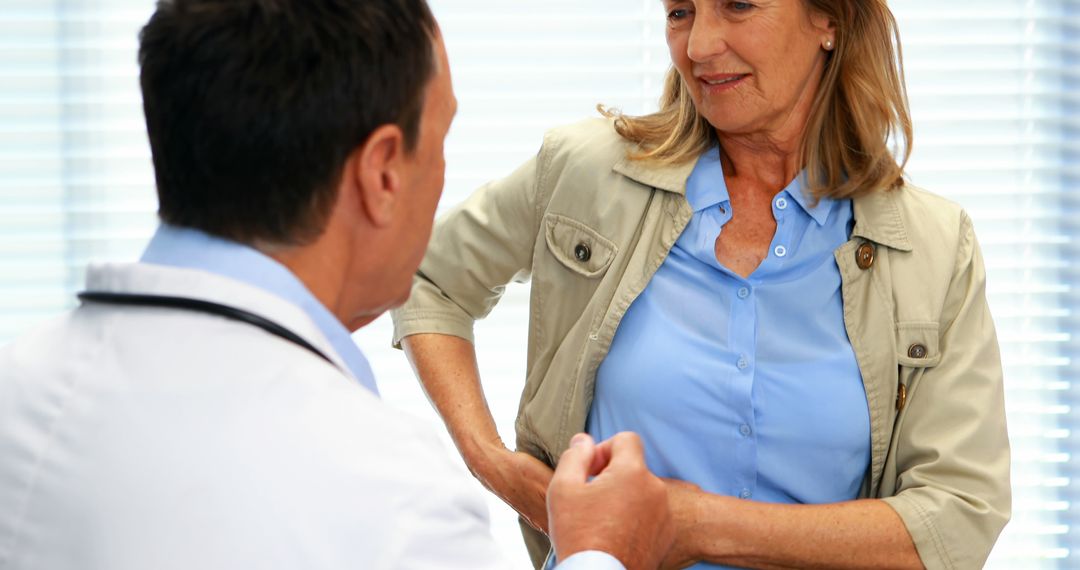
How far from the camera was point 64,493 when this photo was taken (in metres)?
0.83

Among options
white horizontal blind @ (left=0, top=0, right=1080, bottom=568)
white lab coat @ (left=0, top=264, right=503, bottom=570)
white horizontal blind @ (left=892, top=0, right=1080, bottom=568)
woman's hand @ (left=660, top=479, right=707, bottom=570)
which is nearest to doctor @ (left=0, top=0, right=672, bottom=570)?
white lab coat @ (left=0, top=264, right=503, bottom=570)

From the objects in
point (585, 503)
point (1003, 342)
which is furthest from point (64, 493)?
point (1003, 342)

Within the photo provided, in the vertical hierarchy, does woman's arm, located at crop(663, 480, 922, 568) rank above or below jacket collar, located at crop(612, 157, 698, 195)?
below

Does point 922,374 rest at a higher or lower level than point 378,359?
higher

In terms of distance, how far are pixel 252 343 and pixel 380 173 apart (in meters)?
0.20

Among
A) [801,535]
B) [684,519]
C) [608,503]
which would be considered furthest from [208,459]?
[801,535]

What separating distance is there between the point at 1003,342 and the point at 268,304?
6.97ft

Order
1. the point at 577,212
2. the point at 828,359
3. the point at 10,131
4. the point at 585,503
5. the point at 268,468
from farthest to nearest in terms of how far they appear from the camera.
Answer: the point at 10,131 → the point at 577,212 → the point at 828,359 → the point at 585,503 → the point at 268,468

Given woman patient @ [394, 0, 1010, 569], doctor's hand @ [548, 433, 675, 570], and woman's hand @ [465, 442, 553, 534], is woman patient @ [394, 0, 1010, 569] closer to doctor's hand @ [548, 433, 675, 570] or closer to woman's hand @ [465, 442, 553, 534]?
woman's hand @ [465, 442, 553, 534]

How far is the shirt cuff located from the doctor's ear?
33 centimetres

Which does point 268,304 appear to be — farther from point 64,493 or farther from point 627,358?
point 627,358

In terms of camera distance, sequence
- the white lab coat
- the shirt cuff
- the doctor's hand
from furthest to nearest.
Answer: the doctor's hand, the shirt cuff, the white lab coat

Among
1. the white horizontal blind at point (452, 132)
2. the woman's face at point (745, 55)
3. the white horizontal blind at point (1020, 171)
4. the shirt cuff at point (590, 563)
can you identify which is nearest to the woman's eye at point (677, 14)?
the woman's face at point (745, 55)

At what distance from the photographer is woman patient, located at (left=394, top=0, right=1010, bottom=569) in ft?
5.34
